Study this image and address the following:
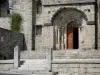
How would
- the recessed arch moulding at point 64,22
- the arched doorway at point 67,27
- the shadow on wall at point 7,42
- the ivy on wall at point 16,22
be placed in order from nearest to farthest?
the shadow on wall at point 7,42 < the recessed arch moulding at point 64,22 < the arched doorway at point 67,27 < the ivy on wall at point 16,22

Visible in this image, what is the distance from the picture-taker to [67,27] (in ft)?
107

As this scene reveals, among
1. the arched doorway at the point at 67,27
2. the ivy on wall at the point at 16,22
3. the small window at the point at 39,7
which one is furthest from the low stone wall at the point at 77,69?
the small window at the point at 39,7

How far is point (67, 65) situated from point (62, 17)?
441 inches

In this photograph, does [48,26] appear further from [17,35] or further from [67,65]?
[67,65]

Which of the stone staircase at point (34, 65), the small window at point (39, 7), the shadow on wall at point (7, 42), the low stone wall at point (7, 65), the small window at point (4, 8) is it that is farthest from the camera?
the small window at point (4, 8)

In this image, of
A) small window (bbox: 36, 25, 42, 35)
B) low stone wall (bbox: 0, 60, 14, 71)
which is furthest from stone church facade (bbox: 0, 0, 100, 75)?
low stone wall (bbox: 0, 60, 14, 71)

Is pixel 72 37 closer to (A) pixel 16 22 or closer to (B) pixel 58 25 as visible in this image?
(B) pixel 58 25

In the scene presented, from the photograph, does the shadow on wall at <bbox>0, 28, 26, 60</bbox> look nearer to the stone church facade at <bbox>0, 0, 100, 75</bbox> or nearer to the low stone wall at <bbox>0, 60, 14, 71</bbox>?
the stone church facade at <bbox>0, 0, 100, 75</bbox>

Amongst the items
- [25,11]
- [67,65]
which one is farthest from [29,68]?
[25,11]

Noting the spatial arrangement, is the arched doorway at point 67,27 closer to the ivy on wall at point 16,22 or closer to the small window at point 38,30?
the small window at point 38,30

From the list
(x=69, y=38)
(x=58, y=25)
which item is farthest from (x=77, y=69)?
(x=69, y=38)

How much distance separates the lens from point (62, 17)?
31.7 m

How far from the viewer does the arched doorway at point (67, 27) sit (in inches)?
1233

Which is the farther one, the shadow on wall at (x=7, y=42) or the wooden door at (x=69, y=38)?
the wooden door at (x=69, y=38)
